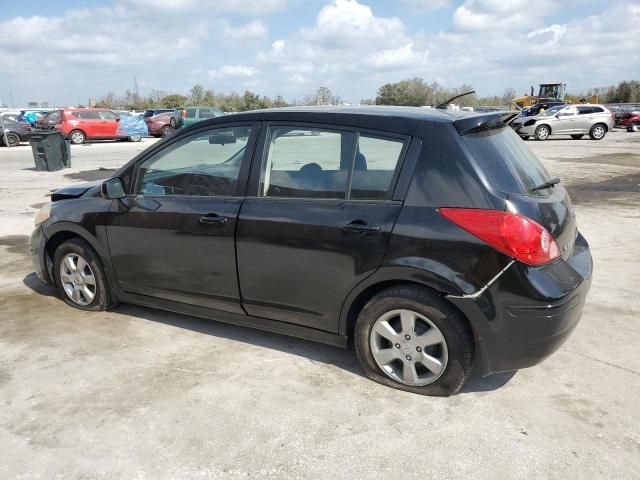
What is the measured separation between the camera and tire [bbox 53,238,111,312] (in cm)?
433

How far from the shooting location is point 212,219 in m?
3.54

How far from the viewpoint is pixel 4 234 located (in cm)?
738

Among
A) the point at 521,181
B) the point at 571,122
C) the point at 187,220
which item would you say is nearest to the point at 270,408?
the point at 187,220

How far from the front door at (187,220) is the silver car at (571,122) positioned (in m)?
24.0

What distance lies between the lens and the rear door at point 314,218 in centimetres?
308

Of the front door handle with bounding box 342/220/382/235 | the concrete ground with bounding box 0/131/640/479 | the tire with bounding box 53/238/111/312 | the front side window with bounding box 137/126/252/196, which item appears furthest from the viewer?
the tire with bounding box 53/238/111/312

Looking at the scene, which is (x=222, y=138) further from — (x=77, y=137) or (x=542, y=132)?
(x=542, y=132)

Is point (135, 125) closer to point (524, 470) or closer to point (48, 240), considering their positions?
point (48, 240)

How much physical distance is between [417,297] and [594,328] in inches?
77.8

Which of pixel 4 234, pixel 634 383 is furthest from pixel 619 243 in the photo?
pixel 4 234

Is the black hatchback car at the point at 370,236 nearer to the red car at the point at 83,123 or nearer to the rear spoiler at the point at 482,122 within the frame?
the rear spoiler at the point at 482,122

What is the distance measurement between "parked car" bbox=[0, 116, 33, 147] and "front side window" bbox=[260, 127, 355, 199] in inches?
943

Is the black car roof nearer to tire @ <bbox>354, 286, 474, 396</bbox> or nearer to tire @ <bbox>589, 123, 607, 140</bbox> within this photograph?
tire @ <bbox>354, 286, 474, 396</bbox>

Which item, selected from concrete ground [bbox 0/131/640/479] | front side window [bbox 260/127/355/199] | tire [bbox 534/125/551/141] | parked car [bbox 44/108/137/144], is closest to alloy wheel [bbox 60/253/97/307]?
concrete ground [bbox 0/131/640/479]
